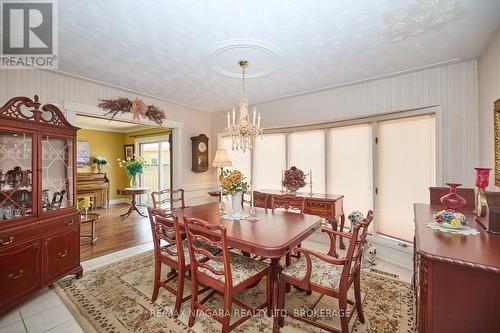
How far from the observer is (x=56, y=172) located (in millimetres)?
2623

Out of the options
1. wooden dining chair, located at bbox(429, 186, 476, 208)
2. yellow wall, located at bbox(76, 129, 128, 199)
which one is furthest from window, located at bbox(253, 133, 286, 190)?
yellow wall, located at bbox(76, 129, 128, 199)

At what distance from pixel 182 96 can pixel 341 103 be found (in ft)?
8.95

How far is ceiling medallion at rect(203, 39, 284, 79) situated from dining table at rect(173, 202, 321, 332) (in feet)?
5.68

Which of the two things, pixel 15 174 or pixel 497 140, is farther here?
pixel 15 174

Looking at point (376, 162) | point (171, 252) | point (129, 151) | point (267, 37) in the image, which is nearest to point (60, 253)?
point (171, 252)

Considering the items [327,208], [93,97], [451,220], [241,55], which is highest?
[241,55]

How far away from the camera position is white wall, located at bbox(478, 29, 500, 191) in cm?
206

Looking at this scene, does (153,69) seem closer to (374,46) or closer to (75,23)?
(75,23)

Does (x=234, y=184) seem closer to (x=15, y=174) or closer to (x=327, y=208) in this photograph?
(x=327, y=208)

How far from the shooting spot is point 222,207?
2.94m

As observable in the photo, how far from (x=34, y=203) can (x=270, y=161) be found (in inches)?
141

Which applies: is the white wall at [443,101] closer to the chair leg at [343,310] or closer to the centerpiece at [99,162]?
the chair leg at [343,310]

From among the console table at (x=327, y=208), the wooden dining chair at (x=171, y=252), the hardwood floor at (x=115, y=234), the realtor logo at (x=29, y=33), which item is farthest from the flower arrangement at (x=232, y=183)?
the hardwood floor at (x=115, y=234)

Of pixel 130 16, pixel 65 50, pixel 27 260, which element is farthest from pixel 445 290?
pixel 65 50
